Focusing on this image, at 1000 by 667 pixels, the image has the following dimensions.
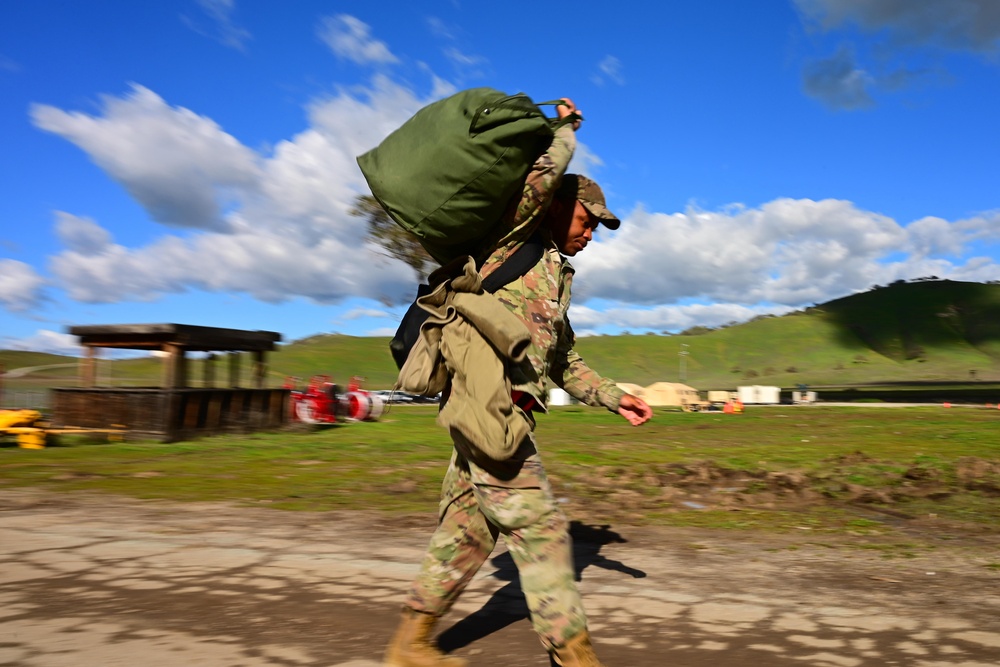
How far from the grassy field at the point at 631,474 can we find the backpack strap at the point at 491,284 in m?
4.34

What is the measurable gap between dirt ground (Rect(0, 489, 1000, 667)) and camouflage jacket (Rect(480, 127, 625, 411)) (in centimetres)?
122

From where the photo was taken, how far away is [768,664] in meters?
3.30

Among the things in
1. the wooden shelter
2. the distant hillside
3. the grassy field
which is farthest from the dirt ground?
the distant hillside

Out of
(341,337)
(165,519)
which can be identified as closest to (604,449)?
(165,519)

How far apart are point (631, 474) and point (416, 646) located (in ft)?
24.1

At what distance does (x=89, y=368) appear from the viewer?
18734 millimetres

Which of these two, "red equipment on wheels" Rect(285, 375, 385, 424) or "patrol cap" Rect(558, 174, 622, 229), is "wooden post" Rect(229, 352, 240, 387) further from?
"patrol cap" Rect(558, 174, 622, 229)

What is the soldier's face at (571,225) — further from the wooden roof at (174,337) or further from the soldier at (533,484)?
the wooden roof at (174,337)

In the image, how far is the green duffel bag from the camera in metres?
2.76

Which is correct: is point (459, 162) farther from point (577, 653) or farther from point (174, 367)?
point (174, 367)

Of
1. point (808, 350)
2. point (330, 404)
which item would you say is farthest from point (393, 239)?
point (808, 350)

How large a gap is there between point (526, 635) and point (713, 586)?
137cm

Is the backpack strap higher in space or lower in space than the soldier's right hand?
lower

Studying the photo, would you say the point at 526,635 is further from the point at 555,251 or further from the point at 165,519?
the point at 165,519
